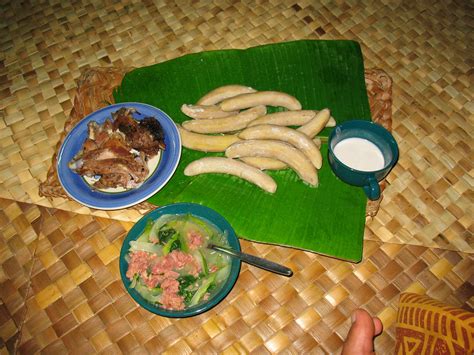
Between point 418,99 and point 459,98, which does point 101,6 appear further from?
point 459,98

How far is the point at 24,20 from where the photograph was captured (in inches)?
177

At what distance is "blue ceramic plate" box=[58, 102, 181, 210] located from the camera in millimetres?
2900

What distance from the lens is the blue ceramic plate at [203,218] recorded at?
2457 mm

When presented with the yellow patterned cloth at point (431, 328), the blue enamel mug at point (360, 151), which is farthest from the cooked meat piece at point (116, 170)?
the yellow patterned cloth at point (431, 328)

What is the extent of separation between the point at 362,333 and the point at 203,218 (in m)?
1.53

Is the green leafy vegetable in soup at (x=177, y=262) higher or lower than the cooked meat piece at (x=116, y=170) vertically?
lower

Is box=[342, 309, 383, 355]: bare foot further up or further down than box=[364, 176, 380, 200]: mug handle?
further down

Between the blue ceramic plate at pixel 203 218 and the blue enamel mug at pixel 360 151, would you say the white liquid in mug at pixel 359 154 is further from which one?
the blue ceramic plate at pixel 203 218

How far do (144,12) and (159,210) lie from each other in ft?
10.1

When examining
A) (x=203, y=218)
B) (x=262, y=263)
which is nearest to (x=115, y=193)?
(x=203, y=218)

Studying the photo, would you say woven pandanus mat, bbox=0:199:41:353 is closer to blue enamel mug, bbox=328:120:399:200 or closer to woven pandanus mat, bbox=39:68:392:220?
woven pandanus mat, bbox=39:68:392:220

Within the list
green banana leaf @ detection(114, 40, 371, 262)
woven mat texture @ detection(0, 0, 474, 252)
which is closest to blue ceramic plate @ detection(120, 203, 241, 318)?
green banana leaf @ detection(114, 40, 371, 262)

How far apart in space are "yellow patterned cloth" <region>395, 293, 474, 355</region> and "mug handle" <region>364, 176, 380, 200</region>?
844 mm

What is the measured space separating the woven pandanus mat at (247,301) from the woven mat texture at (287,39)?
288 mm
